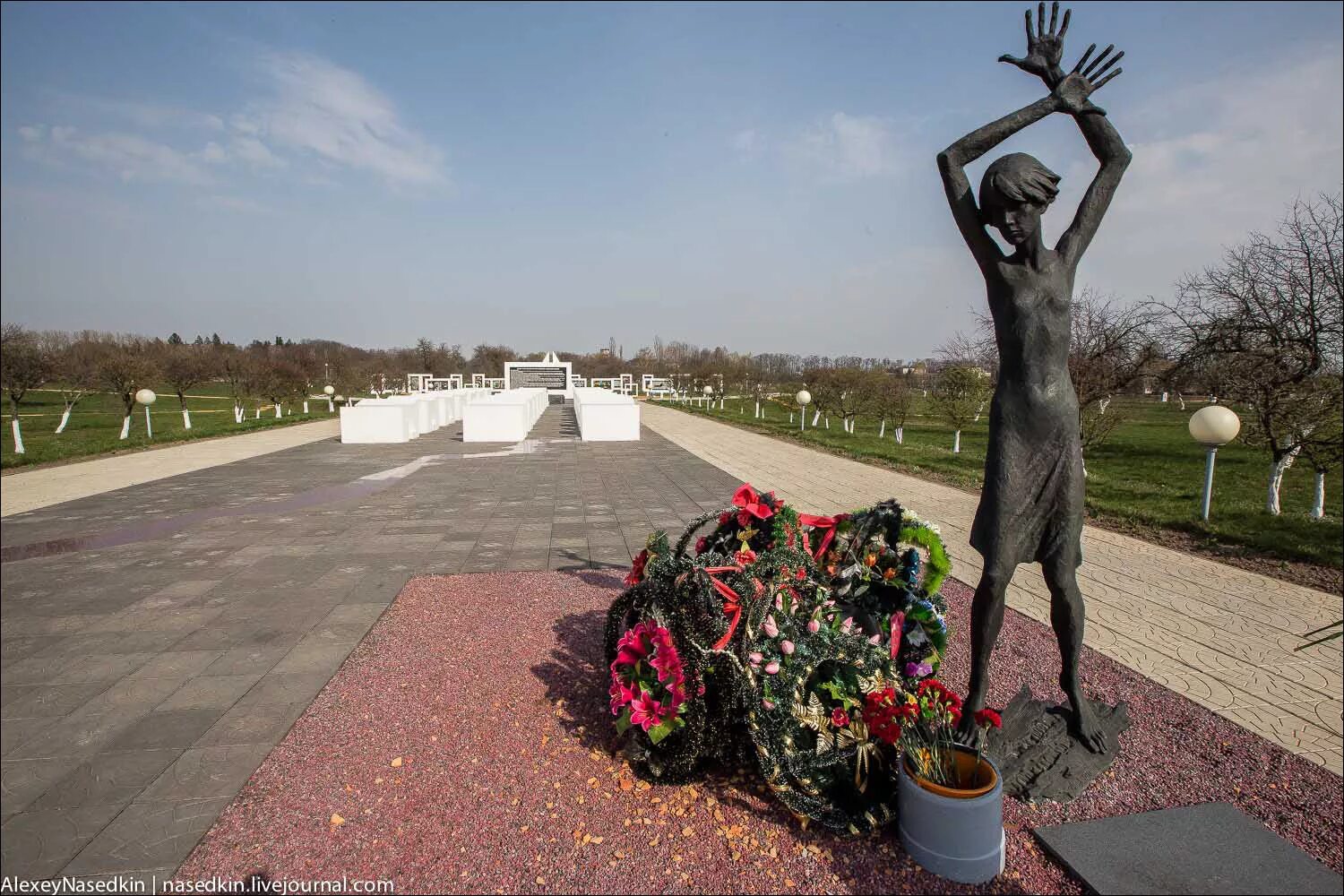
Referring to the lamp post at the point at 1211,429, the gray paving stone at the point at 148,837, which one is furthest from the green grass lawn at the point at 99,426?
the lamp post at the point at 1211,429

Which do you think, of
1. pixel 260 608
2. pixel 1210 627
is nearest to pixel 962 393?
pixel 1210 627

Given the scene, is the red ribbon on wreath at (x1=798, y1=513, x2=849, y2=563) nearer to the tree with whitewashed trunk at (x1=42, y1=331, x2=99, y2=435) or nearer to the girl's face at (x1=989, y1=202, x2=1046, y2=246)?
the girl's face at (x1=989, y1=202, x2=1046, y2=246)

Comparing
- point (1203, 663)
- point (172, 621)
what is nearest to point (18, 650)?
point (172, 621)

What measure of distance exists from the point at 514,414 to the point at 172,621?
1431cm

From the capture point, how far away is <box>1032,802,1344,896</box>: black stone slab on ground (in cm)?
210

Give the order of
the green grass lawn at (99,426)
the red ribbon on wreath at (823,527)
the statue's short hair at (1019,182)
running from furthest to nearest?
the green grass lawn at (99,426) < the red ribbon on wreath at (823,527) < the statue's short hair at (1019,182)

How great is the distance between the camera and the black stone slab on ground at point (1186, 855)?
2.10 m

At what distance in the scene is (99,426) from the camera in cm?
2248

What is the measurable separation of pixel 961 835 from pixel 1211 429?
7.95 m

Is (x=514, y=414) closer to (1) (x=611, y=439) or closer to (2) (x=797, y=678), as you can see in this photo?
(1) (x=611, y=439)

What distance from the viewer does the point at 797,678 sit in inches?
104

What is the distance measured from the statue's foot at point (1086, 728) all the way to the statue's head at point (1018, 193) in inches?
81.2

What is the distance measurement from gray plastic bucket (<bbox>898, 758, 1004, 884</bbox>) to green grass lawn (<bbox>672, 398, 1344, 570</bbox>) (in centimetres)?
639

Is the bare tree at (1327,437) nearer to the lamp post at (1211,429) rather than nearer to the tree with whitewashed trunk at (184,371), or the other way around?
the lamp post at (1211,429)
